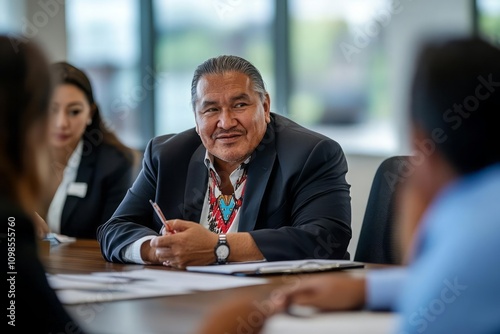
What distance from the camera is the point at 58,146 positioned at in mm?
4605

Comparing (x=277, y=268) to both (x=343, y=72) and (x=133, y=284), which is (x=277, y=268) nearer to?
(x=133, y=284)

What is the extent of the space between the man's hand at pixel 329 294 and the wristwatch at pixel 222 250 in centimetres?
126


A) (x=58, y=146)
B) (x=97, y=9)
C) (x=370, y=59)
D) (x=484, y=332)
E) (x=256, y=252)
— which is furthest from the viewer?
(x=97, y=9)

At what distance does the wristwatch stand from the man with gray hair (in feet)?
0.75

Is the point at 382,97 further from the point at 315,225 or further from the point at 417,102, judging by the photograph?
the point at 417,102

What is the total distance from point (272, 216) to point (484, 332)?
207 cm

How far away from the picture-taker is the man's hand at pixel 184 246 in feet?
8.91

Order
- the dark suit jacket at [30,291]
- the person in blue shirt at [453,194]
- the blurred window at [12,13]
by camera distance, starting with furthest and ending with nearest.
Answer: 1. the blurred window at [12,13]
2. the dark suit jacket at [30,291]
3. the person in blue shirt at [453,194]

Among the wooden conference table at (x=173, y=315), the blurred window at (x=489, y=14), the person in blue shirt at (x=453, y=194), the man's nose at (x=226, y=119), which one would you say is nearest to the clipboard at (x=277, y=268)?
the wooden conference table at (x=173, y=315)

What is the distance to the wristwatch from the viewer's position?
111 inches

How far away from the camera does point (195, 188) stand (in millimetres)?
3309

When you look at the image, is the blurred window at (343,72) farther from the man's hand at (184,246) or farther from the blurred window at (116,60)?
the man's hand at (184,246)

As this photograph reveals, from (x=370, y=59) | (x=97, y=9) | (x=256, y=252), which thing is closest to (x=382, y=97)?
(x=370, y=59)

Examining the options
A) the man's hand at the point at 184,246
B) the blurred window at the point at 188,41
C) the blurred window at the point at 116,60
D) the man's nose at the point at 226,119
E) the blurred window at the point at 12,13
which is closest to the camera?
the man's hand at the point at 184,246
